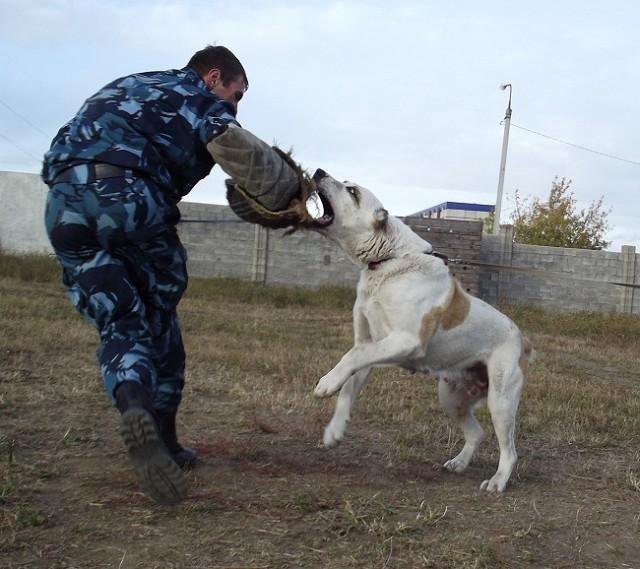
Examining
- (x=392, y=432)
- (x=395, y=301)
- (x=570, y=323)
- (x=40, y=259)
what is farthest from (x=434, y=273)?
(x=40, y=259)

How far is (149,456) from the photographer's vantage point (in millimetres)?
2883

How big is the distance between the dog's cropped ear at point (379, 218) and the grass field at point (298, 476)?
1383 mm

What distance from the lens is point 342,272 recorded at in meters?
17.5

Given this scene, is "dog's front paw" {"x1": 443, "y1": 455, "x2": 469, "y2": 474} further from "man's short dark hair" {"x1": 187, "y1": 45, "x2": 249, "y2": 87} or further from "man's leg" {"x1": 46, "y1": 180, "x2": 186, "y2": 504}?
"man's short dark hair" {"x1": 187, "y1": 45, "x2": 249, "y2": 87}

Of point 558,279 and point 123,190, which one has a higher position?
point 123,190

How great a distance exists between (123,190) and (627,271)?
16.7 metres

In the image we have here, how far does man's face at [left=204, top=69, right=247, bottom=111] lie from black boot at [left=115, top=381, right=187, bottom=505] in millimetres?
1538

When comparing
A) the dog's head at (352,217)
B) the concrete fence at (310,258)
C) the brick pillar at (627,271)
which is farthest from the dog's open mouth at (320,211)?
the brick pillar at (627,271)

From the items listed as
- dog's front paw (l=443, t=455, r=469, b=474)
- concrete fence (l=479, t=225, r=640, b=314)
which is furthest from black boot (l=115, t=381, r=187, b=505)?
concrete fence (l=479, t=225, r=640, b=314)

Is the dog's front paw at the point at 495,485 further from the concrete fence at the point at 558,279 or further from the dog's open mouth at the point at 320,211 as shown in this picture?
the concrete fence at the point at 558,279

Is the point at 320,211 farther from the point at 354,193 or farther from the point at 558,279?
the point at 558,279

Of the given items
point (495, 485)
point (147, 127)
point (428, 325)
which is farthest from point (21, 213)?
point (495, 485)

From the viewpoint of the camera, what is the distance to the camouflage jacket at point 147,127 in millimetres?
3229

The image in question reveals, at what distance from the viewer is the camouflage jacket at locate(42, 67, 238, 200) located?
3.23 meters
